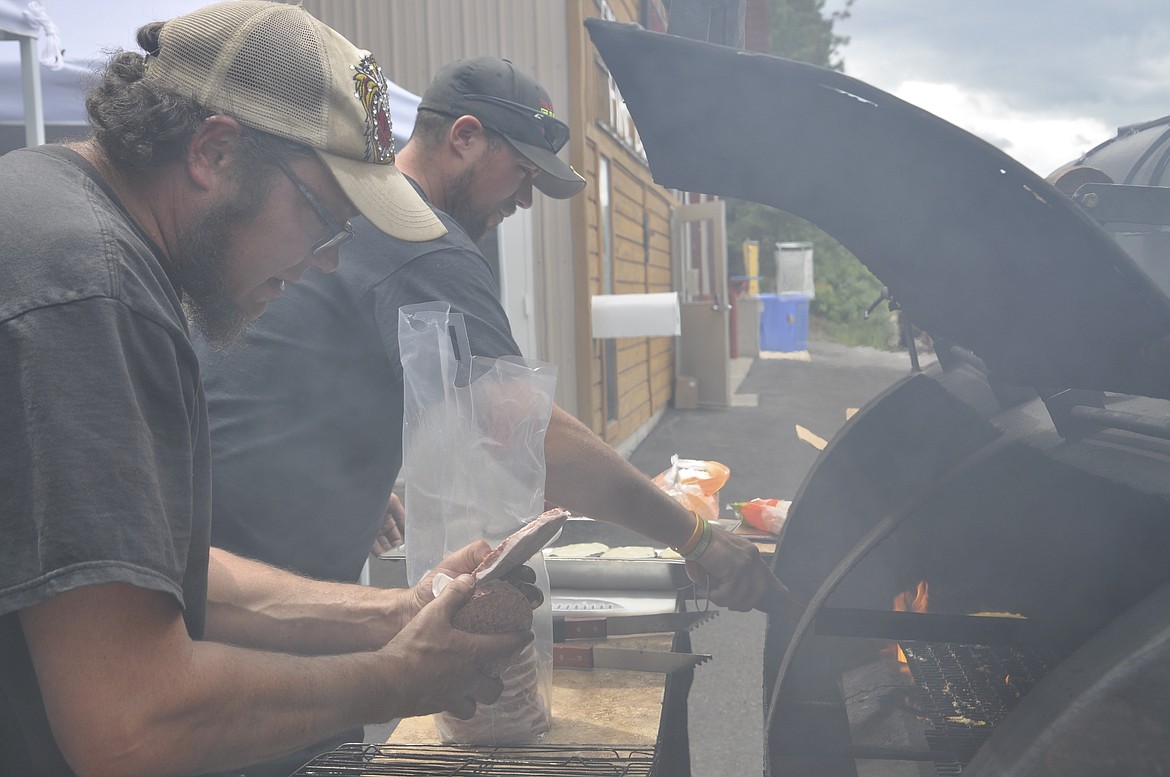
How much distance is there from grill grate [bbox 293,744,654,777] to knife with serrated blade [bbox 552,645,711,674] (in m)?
0.37

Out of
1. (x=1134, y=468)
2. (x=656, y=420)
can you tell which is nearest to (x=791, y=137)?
(x=1134, y=468)

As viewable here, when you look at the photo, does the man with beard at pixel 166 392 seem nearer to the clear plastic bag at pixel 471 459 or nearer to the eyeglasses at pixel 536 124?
the clear plastic bag at pixel 471 459

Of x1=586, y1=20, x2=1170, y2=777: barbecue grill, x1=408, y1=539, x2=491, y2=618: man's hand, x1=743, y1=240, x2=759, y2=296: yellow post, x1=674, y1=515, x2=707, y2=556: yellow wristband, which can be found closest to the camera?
x1=586, y1=20, x2=1170, y2=777: barbecue grill

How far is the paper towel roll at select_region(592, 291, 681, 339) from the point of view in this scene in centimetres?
886

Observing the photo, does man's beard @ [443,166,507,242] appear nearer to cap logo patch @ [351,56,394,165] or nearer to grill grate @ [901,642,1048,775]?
cap logo patch @ [351,56,394,165]

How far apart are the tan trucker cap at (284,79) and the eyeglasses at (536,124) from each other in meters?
1.05

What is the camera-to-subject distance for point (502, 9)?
8773 millimetres

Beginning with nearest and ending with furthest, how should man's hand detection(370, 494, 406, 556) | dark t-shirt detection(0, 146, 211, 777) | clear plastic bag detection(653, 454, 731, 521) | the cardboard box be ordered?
1. dark t-shirt detection(0, 146, 211, 777)
2. clear plastic bag detection(653, 454, 731, 521)
3. man's hand detection(370, 494, 406, 556)
4. the cardboard box

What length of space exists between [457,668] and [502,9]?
831 cm

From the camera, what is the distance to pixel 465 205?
8.30 ft

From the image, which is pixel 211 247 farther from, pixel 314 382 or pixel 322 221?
pixel 314 382

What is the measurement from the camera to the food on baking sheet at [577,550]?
249cm

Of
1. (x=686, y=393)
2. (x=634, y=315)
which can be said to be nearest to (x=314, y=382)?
(x=634, y=315)

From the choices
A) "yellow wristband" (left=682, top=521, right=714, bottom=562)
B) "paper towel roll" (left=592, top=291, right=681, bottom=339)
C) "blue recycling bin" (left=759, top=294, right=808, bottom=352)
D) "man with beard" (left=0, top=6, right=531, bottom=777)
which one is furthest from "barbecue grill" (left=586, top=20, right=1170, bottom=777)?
"blue recycling bin" (left=759, top=294, right=808, bottom=352)
